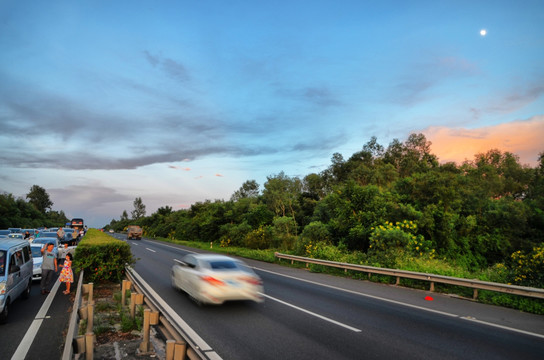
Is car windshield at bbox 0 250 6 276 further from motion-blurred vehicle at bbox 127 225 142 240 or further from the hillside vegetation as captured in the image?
motion-blurred vehicle at bbox 127 225 142 240

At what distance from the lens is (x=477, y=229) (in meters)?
30.8

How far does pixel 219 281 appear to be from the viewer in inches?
361

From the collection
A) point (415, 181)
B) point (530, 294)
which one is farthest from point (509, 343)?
point (415, 181)

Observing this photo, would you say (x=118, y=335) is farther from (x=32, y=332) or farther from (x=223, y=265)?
(x=223, y=265)

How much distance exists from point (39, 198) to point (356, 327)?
169 metres

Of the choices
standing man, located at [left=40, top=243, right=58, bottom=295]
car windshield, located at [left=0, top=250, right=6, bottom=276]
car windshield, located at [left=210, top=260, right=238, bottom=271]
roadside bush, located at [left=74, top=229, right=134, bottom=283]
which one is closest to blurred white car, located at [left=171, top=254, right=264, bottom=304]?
car windshield, located at [left=210, top=260, right=238, bottom=271]

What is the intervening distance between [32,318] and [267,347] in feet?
21.3

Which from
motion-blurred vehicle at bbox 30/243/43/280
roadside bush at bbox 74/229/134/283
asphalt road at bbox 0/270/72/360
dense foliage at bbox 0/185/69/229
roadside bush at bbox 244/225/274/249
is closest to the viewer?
asphalt road at bbox 0/270/72/360

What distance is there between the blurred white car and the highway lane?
38cm

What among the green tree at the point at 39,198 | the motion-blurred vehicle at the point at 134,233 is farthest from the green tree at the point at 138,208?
the motion-blurred vehicle at the point at 134,233

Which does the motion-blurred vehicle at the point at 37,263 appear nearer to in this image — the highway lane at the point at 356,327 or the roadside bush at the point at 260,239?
the highway lane at the point at 356,327

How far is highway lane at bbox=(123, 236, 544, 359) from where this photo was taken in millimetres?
6285

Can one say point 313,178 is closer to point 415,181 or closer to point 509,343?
point 415,181

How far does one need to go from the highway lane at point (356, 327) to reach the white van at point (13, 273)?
3.98 metres
